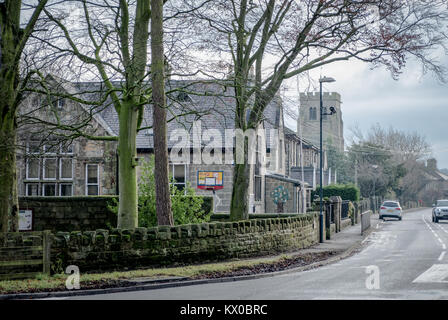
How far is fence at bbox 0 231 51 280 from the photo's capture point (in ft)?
49.2

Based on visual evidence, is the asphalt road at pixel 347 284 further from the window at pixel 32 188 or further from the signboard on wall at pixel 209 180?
the window at pixel 32 188

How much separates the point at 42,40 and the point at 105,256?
629cm

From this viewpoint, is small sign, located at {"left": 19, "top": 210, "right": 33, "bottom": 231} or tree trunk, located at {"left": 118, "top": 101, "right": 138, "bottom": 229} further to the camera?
small sign, located at {"left": 19, "top": 210, "right": 33, "bottom": 231}

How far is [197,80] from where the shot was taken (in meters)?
19.2

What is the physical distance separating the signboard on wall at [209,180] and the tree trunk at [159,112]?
48.1ft

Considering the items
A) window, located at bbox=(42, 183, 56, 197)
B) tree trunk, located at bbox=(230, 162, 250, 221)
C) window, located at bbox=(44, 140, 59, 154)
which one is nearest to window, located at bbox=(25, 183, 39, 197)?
window, located at bbox=(42, 183, 56, 197)

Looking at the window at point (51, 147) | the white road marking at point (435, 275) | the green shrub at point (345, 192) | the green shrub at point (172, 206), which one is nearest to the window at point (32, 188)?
the green shrub at point (172, 206)

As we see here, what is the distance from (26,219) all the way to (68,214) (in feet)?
5.99

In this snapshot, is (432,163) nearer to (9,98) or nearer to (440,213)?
(440,213)

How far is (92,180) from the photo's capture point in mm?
33625

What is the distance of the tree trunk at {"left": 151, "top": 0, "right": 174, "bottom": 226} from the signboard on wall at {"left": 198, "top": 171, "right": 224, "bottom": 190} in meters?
14.7

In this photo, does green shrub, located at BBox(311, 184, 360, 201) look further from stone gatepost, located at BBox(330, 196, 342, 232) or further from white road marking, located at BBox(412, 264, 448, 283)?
white road marking, located at BBox(412, 264, 448, 283)
